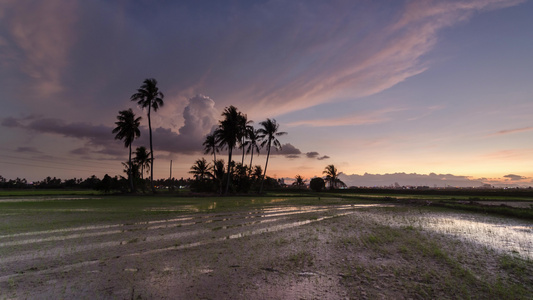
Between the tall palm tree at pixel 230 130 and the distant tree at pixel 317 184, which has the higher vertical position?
the tall palm tree at pixel 230 130

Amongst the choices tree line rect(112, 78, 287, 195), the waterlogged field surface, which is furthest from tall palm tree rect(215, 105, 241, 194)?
the waterlogged field surface

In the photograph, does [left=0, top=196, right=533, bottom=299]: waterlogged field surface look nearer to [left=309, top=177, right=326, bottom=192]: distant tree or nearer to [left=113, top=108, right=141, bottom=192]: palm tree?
[left=113, top=108, right=141, bottom=192]: palm tree

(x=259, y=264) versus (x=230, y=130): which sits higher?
(x=230, y=130)

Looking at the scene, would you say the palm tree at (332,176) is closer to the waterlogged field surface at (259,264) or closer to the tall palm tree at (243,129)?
the tall palm tree at (243,129)

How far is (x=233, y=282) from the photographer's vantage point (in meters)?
5.09

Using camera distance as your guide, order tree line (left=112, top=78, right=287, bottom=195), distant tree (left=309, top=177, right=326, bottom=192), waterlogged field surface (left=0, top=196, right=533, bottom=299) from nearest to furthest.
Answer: waterlogged field surface (left=0, top=196, right=533, bottom=299), tree line (left=112, top=78, right=287, bottom=195), distant tree (left=309, top=177, right=326, bottom=192)

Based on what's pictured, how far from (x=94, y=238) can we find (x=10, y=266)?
3241 mm

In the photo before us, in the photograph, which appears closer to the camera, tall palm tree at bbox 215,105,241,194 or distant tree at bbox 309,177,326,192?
tall palm tree at bbox 215,105,241,194

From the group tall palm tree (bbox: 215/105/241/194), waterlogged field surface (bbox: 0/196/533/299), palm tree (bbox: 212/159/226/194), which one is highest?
tall palm tree (bbox: 215/105/241/194)

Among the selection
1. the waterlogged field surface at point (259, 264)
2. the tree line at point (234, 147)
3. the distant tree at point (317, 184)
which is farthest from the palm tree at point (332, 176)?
the waterlogged field surface at point (259, 264)

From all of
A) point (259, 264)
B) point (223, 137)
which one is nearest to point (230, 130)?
point (223, 137)

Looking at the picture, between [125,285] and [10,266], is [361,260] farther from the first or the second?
[10,266]

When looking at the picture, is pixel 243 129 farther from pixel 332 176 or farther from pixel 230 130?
pixel 332 176

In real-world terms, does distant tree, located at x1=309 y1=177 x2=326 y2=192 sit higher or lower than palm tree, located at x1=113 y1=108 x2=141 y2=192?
lower
